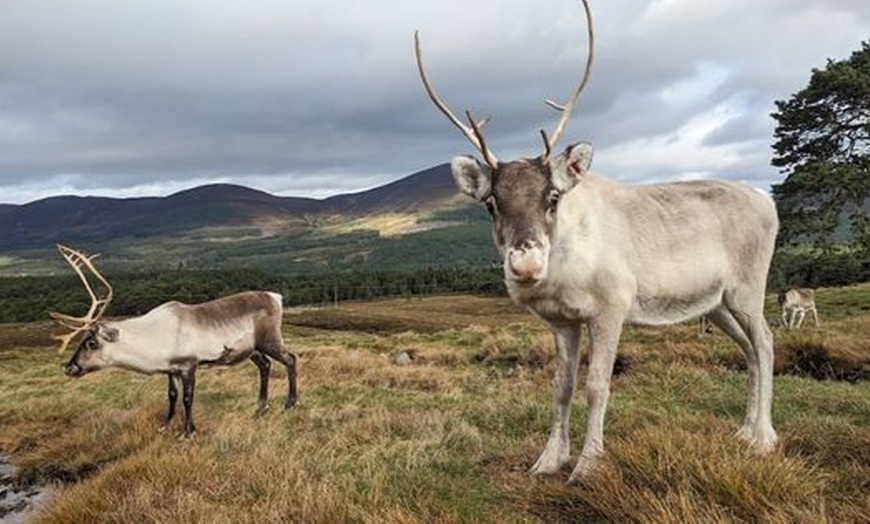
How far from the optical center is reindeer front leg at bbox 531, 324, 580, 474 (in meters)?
6.65

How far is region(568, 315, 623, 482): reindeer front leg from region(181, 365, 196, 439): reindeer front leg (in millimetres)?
7883

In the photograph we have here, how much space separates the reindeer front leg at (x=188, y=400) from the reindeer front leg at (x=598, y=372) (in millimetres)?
7883

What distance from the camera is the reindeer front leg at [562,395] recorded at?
6648 mm

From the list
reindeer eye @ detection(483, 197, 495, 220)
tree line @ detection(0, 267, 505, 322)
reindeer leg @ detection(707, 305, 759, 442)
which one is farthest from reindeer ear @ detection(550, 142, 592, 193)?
tree line @ detection(0, 267, 505, 322)

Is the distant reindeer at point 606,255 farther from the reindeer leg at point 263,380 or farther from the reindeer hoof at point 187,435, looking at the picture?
the reindeer leg at point 263,380

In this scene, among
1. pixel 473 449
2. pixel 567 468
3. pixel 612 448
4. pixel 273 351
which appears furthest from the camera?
pixel 273 351

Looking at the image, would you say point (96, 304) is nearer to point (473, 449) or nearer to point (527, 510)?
point (473, 449)

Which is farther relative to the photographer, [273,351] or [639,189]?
[273,351]

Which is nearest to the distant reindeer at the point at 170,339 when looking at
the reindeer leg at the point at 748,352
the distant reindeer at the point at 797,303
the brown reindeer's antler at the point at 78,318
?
the brown reindeer's antler at the point at 78,318

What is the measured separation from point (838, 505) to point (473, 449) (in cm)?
411

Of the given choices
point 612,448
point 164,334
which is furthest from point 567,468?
point 164,334

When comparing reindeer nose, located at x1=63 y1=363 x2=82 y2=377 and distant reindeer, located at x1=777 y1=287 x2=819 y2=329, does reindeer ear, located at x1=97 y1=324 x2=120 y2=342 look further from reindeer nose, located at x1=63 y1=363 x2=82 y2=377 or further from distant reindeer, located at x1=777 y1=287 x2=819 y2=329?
distant reindeer, located at x1=777 y1=287 x2=819 y2=329

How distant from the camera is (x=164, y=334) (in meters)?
13.2

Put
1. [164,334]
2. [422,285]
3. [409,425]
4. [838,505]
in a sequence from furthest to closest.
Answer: [422,285]
[164,334]
[409,425]
[838,505]
